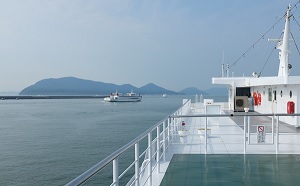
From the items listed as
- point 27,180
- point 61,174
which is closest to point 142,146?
point 61,174

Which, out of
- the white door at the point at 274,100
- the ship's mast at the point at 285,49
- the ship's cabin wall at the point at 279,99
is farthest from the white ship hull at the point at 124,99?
the white door at the point at 274,100

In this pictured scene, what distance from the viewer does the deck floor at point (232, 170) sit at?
3.77 metres

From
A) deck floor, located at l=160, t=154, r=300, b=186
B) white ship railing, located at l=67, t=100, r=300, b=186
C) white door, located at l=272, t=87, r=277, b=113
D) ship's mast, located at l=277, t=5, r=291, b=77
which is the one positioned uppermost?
ship's mast, located at l=277, t=5, r=291, b=77

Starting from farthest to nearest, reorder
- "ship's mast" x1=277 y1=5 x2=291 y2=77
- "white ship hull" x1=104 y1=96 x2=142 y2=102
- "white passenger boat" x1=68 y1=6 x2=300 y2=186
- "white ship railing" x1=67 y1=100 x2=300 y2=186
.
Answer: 1. "white ship hull" x1=104 y1=96 x2=142 y2=102
2. "ship's mast" x1=277 y1=5 x2=291 y2=77
3. "white passenger boat" x1=68 y1=6 x2=300 y2=186
4. "white ship railing" x1=67 y1=100 x2=300 y2=186

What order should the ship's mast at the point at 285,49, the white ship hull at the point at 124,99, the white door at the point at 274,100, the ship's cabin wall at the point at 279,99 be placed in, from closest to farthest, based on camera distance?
the ship's cabin wall at the point at 279,99 → the white door at the point at 274,100 → the ship's mast at the point at 285,49 → the white ship hull at the point at 124,99

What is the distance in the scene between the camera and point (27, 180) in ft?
31.2

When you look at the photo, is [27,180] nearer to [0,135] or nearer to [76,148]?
[76,148]

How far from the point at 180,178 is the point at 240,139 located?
319 centimetres

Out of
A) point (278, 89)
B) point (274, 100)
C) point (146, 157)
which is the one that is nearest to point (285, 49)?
point (278, 89)

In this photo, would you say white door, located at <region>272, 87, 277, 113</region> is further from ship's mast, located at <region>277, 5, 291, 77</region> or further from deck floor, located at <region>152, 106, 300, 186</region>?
deck floor, located at <region>152, 106, 300, 186</region>

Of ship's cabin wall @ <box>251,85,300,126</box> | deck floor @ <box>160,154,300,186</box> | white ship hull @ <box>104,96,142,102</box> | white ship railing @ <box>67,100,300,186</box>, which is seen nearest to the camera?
white ship railing @ <box>67,100,300,186</box>

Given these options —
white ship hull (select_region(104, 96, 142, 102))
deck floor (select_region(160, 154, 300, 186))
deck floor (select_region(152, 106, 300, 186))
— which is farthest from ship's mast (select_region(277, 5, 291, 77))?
white ship hull (select_region(104, 96, 142, 102))

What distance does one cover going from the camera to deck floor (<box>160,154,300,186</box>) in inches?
148

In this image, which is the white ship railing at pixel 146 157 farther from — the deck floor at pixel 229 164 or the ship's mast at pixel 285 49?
the ship's mast at pixel 285 49
